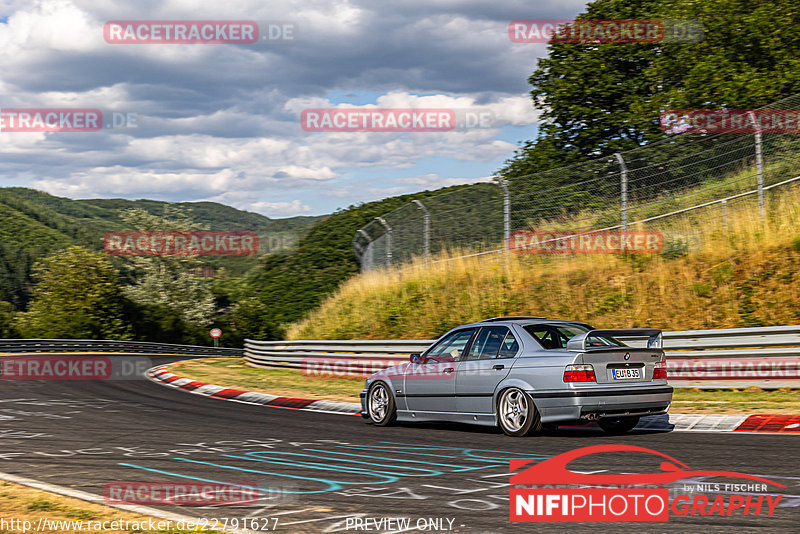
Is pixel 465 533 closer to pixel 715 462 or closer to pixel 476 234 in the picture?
pixel 715 462

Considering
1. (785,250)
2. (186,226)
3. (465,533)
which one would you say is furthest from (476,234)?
(186,226)

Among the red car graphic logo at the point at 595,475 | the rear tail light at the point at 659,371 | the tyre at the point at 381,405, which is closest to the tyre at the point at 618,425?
the rear tail light at the point at 659,371

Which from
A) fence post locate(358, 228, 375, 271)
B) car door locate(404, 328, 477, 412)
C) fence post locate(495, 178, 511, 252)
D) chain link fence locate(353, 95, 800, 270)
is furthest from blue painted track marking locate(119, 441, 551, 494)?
fence post locate(358, 228, 375, 271)

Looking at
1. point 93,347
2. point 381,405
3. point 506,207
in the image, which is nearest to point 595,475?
point 381,405

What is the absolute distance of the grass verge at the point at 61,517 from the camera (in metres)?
5.07

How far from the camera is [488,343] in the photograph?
32.9 feet

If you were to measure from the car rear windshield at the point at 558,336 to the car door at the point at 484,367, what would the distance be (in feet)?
0.95

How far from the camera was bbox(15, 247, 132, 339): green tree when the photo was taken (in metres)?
62.5

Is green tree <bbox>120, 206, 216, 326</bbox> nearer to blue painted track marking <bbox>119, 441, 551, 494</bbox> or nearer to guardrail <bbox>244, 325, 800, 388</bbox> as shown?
guardrail <bbox>244, 325, 800, 388</bbox>

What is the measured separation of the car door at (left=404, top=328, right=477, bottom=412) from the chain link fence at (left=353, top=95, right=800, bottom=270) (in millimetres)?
8499

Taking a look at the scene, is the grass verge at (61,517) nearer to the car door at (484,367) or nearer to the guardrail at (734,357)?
the car door at (484,367)

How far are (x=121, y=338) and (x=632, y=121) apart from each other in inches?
1848

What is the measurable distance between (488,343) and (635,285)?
8217 mm

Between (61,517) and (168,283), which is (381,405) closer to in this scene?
(61,517)
